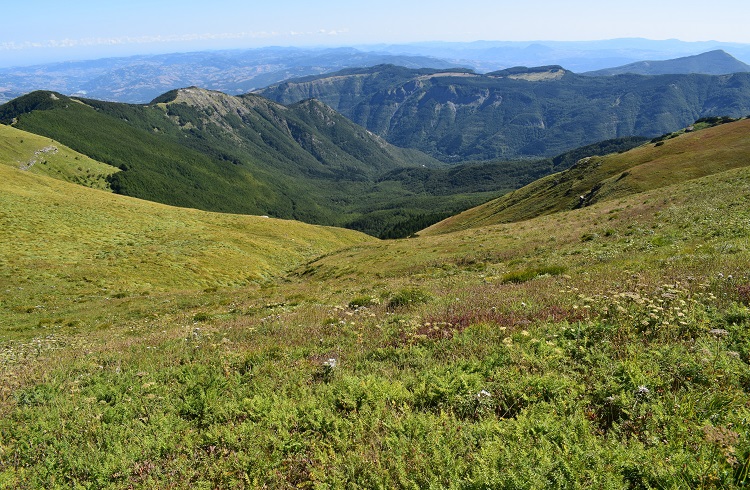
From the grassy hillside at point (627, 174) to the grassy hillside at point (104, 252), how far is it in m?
46.2

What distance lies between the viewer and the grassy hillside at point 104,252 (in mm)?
31078

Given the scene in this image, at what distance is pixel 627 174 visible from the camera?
67.1 metres

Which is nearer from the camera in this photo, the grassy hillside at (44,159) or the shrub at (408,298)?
the shrub at (408,298)

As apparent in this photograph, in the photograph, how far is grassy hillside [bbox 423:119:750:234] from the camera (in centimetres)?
5969

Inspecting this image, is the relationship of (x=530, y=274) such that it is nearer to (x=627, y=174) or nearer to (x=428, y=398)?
(x=428, y=398)

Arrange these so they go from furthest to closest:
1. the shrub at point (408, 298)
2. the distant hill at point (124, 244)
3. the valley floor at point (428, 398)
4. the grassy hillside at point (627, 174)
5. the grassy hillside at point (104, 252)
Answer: the grassy hillside at point (627, 174), the distant hill at point (124, 244), the grassy hillside at point (104, 252), the shrub at point (408, 298), the valley floor at point (428, 398)

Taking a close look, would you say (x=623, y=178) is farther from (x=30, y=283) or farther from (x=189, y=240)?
(x=30, y=283)

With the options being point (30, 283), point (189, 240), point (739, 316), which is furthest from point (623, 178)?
point (30, 283)

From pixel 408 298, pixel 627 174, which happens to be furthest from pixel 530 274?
pixel 627 174

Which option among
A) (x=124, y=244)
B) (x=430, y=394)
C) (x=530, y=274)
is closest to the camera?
(x=430, y=394)

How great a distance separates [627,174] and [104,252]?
8312cm

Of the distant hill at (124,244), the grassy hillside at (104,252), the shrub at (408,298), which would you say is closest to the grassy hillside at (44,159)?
the distant hill at (124,244)

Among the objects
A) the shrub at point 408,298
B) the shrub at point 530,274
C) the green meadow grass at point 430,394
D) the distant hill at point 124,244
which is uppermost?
the green meadow grass at point 430,394

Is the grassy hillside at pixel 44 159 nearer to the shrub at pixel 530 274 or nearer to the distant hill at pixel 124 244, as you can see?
the distant hill at pixel 124 244
